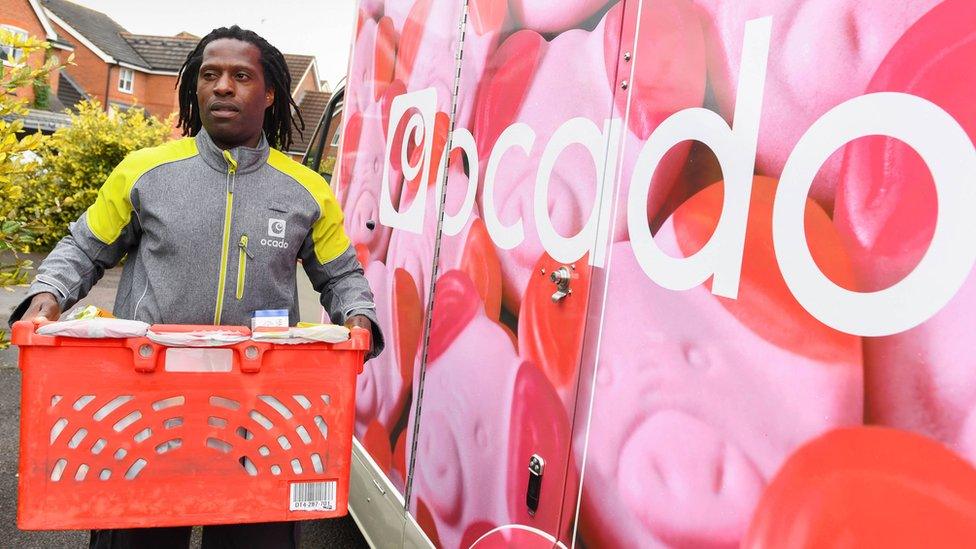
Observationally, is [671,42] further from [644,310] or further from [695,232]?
[644,310]

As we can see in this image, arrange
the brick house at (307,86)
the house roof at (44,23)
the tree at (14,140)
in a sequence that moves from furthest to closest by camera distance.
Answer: the house roof at (44,23) < the brick house at (307,86) < the tree at (14,140)

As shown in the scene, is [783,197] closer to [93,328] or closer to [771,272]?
[771,272]

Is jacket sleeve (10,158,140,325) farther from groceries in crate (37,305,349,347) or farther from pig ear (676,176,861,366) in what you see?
pig ear (676,176,861,366)

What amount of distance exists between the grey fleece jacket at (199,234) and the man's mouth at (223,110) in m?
0.09

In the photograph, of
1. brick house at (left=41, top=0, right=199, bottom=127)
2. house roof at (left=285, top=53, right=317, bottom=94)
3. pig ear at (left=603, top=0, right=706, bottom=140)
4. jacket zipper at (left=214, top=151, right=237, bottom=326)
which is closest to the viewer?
pig ear at (left=603, top=0, right=706, bottom=140)

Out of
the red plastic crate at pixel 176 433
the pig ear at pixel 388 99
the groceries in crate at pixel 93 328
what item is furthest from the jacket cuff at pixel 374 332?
the pig ear at pixel 388 99

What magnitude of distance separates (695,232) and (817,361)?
35 centimetres

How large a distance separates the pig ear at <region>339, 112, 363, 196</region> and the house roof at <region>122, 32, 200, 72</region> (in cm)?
4145

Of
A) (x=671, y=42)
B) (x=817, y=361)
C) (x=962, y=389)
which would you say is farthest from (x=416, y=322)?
(x=962, y=389)

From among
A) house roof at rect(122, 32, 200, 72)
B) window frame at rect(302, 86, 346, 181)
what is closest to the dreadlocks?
window frame at rect(302, 86, 346, 181)

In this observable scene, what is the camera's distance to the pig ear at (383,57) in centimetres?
304

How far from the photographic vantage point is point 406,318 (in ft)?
9.05

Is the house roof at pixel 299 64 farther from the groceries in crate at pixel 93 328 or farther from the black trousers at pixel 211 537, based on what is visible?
the groceries in crate at pixel 93 328

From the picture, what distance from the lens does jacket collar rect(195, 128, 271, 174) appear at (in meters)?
2.14
